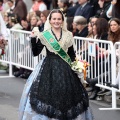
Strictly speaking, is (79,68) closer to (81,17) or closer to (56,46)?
(56,46)

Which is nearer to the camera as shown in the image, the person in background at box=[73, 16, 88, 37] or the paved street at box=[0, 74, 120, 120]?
the paved street at box=[0, 74, 120, 120]

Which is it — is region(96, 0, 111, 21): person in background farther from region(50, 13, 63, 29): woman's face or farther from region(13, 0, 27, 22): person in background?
region(50, 13, 63, 29): woman's face

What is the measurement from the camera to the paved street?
10.7m

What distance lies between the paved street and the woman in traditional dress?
1682 mm

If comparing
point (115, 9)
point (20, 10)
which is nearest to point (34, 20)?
point (115, 9)

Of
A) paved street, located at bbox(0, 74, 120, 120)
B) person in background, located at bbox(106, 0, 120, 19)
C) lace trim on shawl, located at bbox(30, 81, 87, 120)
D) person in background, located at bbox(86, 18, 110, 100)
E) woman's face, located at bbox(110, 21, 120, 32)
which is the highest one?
person in background, located at bbox(106, 0, 120, 19)

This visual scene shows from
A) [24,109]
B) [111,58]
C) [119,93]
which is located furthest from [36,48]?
[119,93]

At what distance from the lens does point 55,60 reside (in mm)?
8961

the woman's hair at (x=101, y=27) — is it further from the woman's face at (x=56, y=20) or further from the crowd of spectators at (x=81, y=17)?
the woman's face at (x=56, y=20)

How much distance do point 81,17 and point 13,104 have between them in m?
3.49

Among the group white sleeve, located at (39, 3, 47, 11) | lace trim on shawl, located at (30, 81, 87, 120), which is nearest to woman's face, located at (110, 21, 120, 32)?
lace trim on shawl, located at (30, 81, 87, 120)

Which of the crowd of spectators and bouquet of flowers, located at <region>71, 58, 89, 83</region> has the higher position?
the crowd of spectators

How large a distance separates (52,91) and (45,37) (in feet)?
2.54

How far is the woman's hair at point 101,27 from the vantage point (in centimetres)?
1284
